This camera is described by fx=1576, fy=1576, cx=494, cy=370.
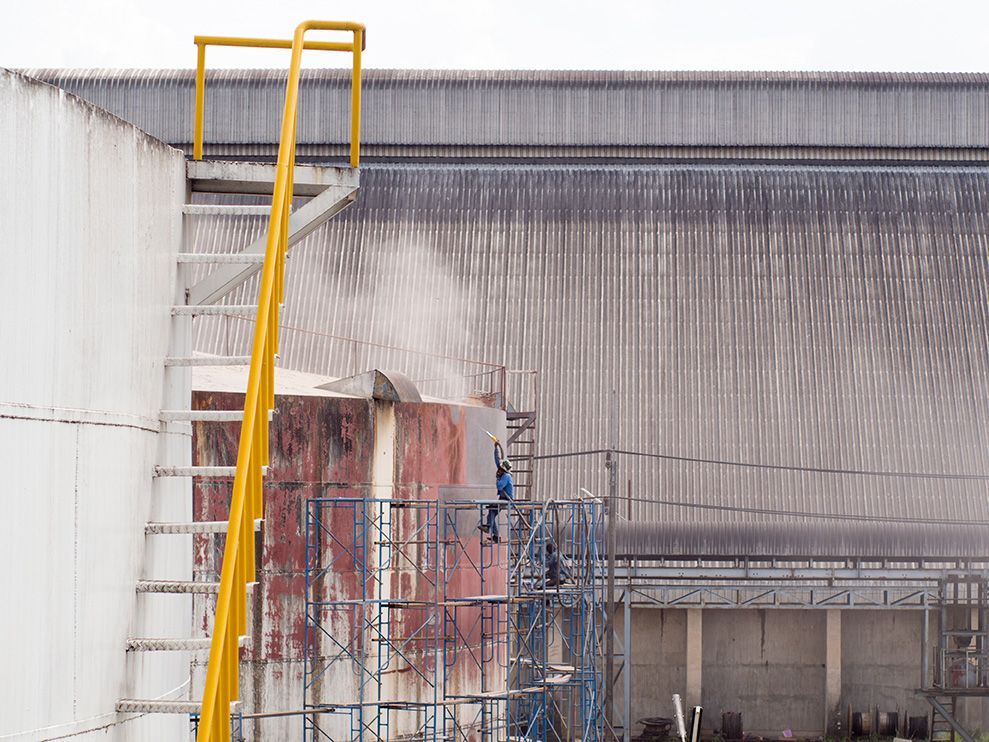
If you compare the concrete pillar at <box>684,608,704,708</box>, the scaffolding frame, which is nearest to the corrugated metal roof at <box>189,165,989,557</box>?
the concrete pillar at <box>684,608,704,708</box>

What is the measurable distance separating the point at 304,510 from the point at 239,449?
29.6ft

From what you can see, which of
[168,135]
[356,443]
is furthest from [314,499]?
[168,135]

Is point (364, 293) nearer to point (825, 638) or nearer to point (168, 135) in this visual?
point (168, 135)

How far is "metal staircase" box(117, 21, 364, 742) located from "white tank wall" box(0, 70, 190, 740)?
0.18m

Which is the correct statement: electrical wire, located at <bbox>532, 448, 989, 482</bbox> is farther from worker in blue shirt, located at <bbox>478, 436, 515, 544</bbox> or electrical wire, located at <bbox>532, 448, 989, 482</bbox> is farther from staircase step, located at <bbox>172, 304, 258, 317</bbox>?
staircase step, located at <bbox>172, 304, 258, 317</bbox>

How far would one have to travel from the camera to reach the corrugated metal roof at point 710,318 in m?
36.8

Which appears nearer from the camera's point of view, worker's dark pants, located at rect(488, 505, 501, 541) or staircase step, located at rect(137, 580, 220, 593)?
staircase step, located at rect(137, 580, 220, 593)

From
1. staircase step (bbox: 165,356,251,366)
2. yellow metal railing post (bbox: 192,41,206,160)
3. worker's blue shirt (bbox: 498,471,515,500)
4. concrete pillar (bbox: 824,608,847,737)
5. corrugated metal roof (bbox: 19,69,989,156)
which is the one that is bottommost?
concrete pillar (bbox: 824,608,847,737)

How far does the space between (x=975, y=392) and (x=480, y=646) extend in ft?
74.0

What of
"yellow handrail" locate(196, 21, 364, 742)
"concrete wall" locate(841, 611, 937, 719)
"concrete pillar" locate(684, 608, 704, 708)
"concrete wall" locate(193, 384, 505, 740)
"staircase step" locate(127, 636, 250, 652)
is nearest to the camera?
"yellow handrail" locate(196, 21, 364, 742)

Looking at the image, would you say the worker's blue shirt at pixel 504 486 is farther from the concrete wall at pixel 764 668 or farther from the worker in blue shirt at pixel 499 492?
the concrete wall at pixel 764 668

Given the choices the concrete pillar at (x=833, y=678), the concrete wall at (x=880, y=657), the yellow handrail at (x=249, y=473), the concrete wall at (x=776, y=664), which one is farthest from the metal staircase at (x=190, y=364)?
the concrete wall at (x=880, y=657)

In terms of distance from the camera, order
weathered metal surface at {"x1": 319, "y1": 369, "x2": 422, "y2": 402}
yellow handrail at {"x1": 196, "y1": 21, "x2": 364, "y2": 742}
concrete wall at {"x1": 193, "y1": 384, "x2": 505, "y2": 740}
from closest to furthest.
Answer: yellow handrail at {"x1": 196, "y1": 21, "x2": 364, "y2": 742}, concrete wall at {"x1": 193, "y1": 384, "x2": 505, "y2": 740}, weathered metal surface at {"x1": 319, "y1": 369, "x2": 422, "y2": 402}

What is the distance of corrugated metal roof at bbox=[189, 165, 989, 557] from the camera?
121 ft
